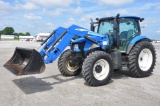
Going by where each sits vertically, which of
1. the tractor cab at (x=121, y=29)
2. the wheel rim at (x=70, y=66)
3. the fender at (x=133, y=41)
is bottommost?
the wheel rim at (x=70, y=66)

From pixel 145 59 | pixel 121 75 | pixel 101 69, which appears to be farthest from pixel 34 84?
pixel 145 59

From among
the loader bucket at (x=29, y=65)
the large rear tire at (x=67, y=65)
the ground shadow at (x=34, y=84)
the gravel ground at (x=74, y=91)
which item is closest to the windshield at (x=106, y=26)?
the large rear tire at (x=67, y=65)

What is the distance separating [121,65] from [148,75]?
1401mm

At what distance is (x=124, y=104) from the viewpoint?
5.47 m

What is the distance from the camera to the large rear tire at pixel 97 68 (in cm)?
703

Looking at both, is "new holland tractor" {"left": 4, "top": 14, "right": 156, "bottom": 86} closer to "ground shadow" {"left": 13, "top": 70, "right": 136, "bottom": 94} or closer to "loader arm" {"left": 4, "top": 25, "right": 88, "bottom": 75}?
"loader arm" {"left": 4, "top": 25, "right": 88, "bottom": 75}

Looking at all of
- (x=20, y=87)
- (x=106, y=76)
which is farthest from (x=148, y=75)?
(x=20, y=87)

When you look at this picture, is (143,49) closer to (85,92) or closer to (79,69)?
(79,69)

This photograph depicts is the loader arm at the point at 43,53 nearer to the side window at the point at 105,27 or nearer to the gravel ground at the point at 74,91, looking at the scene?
the gravel ground at the point at 74,91

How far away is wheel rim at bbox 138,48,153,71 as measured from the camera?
8854 millimetres

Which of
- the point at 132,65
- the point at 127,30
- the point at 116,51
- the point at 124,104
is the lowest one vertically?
the point at 124,104

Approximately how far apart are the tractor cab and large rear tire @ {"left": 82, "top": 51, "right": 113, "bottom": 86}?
4.04ft

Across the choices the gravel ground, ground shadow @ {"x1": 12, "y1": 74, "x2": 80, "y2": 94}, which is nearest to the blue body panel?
the gravel ground

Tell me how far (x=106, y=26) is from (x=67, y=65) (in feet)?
7.33
